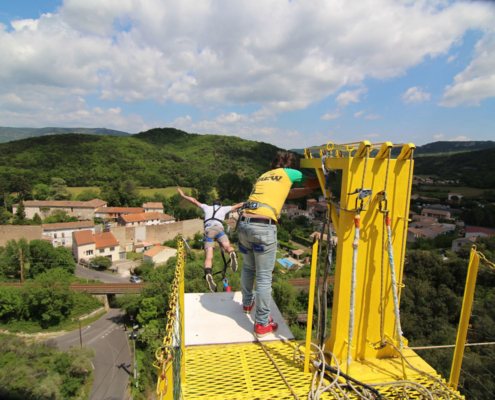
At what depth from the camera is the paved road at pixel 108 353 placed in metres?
14.4

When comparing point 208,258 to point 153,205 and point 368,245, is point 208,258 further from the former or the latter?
point 153,205

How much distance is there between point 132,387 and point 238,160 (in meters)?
81.6

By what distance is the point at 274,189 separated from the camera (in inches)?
117

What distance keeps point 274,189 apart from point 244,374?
1680 mm

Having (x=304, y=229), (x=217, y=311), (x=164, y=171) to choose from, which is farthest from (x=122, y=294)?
(x=164, y=171)

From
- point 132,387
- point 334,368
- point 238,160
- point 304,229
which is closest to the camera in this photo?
point 334,368

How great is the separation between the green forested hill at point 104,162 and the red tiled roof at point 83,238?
25.6 meters

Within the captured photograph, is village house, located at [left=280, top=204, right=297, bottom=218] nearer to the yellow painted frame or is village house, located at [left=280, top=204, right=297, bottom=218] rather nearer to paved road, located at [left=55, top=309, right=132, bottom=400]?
paved road, located at [left=55, top=309, right=132, bottom=400]

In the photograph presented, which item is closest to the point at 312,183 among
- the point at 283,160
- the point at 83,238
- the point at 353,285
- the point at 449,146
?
the point at 283,160

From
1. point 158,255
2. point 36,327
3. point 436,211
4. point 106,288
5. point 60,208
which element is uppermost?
point 436,211

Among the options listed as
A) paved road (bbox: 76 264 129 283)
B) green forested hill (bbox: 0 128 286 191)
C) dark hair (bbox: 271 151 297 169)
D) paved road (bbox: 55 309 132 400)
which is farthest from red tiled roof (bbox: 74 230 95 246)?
dark hair (bbox: 271 151 297 169)

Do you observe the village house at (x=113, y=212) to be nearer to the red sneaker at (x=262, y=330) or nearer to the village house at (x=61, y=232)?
the village house at (x=61, y=232)

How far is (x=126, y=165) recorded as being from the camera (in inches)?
2682

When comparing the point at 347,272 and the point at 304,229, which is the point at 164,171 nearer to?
the point at 304,229
